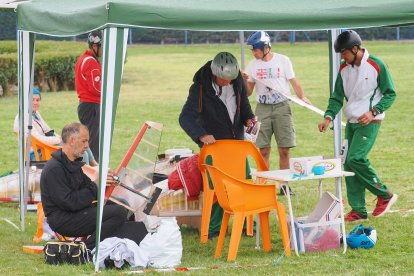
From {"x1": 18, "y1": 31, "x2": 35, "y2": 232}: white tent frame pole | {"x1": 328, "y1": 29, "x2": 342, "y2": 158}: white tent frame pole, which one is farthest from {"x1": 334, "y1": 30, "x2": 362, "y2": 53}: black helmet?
{"x1": 18, "y1": 31, "x2": 35, "y2": 232}: white tent frame pole

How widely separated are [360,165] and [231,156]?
137cm

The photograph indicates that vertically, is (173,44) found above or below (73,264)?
above

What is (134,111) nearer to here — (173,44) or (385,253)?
(385,253)

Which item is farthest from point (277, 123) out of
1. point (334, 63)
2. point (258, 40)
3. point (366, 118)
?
point (366, 118)

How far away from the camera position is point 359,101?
9.18 meters

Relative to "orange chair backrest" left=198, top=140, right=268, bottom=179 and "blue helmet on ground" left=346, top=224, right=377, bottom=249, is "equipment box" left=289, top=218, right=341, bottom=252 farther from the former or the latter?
"orange chair backrest" left=198, top=140, right=268, bottom=179

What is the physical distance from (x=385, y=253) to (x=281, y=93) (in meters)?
3.17

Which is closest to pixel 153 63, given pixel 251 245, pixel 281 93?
pixel 281 93

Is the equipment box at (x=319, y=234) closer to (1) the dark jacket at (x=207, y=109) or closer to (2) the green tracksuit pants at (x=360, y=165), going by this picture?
(2) the green tracksuit pants at (x=360, y=165)

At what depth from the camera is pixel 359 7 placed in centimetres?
759

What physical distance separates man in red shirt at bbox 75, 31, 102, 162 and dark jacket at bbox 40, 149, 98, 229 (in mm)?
3369

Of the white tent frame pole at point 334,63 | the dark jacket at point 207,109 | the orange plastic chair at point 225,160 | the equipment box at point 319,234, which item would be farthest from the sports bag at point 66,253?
the white tent frame pole at point 334,63

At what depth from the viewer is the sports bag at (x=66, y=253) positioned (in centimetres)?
767

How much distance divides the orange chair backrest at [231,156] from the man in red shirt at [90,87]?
283 centimetres
